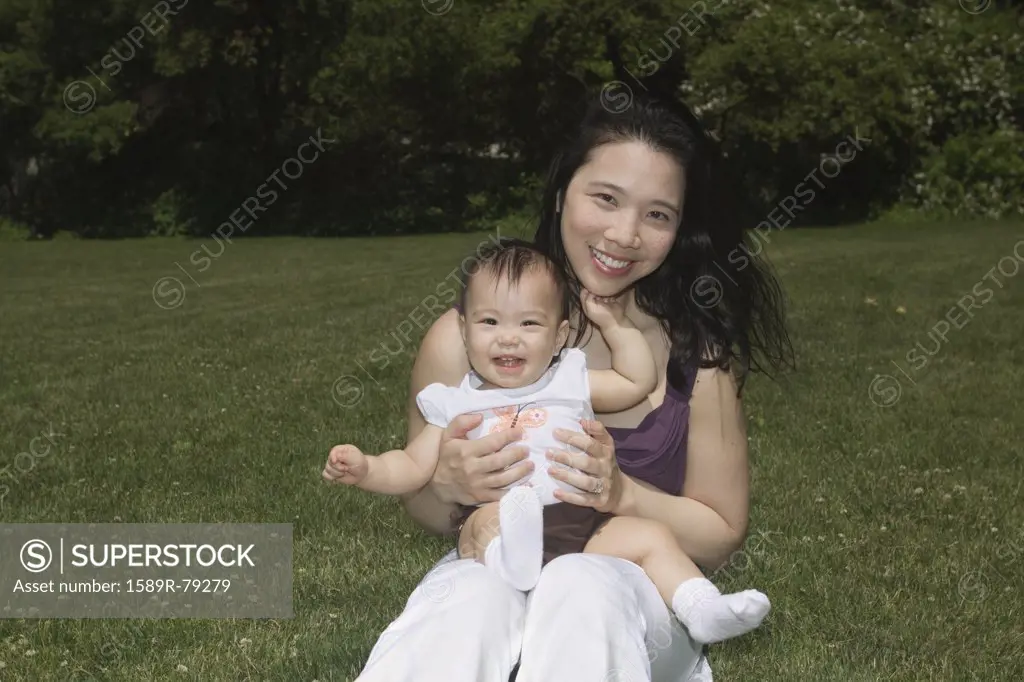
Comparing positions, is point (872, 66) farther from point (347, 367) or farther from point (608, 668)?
point (608, 668)

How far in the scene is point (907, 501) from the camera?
715 cm

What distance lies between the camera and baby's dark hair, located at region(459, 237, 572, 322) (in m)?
3.56

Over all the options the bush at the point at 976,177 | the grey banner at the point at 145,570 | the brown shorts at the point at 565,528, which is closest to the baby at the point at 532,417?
the brown shorts at the point at 565,528

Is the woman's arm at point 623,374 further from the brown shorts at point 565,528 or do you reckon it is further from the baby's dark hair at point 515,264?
the brown shorts at point 565,528

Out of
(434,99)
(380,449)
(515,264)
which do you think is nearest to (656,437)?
(515,264)

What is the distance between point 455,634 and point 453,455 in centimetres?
64

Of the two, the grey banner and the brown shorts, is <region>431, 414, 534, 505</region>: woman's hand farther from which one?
the grey banner

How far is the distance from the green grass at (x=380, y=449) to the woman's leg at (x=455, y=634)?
1.62 metres

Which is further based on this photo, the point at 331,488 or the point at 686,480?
the point at 331,488

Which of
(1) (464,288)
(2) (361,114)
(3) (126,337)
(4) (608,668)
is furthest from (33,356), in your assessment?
(2) (361,114)

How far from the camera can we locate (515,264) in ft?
11.7

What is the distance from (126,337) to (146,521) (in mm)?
7889

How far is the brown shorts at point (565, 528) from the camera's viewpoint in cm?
347

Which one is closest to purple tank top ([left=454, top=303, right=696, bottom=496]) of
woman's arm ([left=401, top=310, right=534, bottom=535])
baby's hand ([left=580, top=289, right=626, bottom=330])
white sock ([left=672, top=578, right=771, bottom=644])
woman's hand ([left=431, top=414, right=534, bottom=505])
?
woman's arm ([left=401, top=310, right=534, bottom=535])
